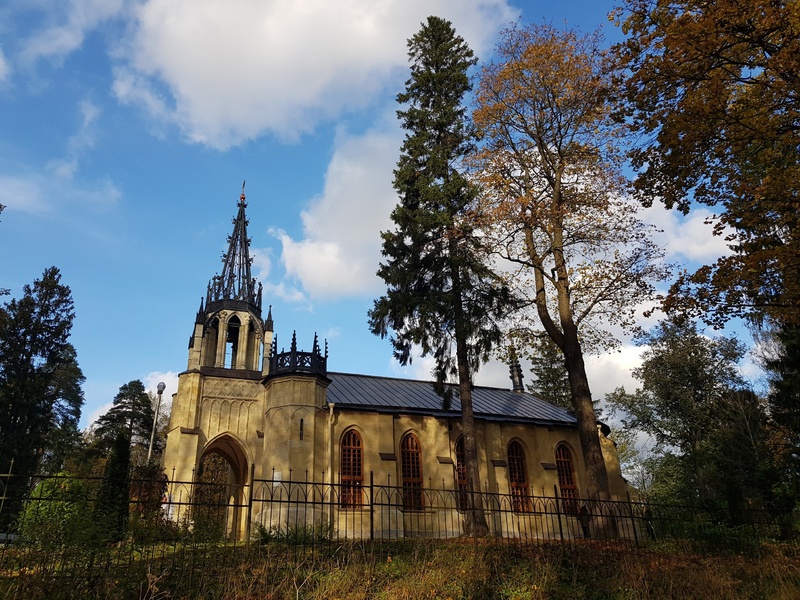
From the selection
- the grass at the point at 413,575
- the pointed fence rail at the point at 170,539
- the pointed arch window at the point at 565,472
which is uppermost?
the pointed arch window at the point at 565,472

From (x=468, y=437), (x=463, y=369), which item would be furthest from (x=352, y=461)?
(x=463, y=369)

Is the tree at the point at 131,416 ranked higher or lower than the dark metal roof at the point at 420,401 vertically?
higher

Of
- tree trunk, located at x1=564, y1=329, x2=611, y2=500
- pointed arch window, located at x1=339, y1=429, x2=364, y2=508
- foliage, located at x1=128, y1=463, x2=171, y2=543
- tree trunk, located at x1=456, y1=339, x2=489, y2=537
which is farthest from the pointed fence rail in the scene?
tree trunk, located at x1=456, y1=339, x2=489, y2=537

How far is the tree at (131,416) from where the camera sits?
158 feet

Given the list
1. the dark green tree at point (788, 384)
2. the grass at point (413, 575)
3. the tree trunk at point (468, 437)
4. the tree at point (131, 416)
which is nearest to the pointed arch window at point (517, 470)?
the tree trunk at point (468, 437)

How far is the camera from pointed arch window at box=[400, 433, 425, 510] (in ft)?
78.1

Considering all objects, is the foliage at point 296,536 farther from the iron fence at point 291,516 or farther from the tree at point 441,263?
the tree at point 441,263

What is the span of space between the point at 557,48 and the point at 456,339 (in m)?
10.7

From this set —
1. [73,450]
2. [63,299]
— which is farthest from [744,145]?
[73,450]

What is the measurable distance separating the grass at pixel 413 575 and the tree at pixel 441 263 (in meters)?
7.98

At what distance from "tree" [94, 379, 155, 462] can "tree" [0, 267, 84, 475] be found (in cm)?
728

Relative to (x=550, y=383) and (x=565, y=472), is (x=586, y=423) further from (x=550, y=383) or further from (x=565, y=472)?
(x=550, y=383)

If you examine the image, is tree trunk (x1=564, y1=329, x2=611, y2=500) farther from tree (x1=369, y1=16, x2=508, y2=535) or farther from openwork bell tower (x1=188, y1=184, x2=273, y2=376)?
openwork bell tower (x1=188, y1=184, x2=273, y2=376)

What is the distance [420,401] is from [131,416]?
3317 centimetres
